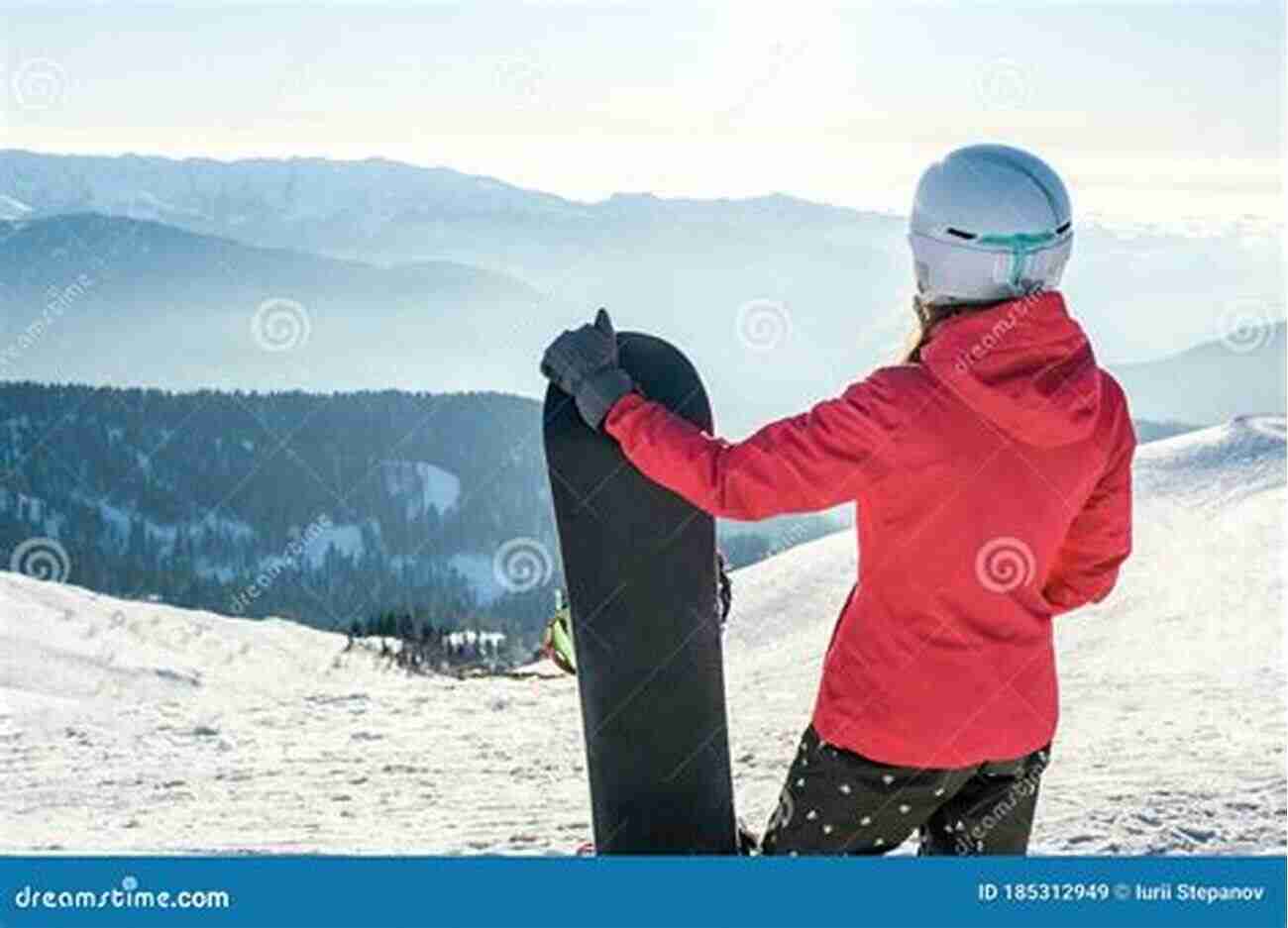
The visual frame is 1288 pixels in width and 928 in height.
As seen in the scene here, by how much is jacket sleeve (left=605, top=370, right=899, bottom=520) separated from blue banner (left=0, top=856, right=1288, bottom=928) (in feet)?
3.35

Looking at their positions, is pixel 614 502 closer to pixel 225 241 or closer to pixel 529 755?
pixel 529 755

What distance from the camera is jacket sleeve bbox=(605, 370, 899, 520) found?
3.22 m

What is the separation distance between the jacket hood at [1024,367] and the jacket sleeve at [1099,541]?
197mm

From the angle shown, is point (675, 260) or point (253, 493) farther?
point (253, 493)

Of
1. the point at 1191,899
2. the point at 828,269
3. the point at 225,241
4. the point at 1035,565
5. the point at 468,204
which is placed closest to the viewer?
the point at 1035,565

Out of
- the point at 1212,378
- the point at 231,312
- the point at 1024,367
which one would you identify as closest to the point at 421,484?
the point at 231,312

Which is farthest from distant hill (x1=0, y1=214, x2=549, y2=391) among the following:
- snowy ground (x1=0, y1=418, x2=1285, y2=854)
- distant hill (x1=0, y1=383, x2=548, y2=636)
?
snowy ground (x1=0, y1=418, x2=1285, y2=854)

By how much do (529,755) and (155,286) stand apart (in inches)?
571

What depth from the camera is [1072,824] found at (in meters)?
6.00

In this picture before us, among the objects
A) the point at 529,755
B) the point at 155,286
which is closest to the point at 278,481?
the point at 155,286

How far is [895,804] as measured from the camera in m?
3.42

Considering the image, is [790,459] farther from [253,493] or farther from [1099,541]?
[253,493]

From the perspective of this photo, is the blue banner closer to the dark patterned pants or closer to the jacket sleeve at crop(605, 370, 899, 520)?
the dark patterned pants

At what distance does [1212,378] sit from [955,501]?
35.3 ft
